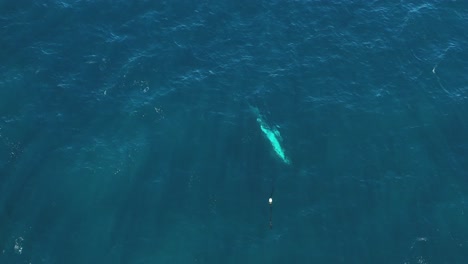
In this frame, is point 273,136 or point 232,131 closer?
point 273,136

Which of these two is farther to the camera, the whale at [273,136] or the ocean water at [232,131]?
A: the whale at [273,136]

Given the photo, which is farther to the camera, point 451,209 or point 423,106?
point 423,106

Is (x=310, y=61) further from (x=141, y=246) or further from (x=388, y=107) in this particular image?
(x=141, y=246)

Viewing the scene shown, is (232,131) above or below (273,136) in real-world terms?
above

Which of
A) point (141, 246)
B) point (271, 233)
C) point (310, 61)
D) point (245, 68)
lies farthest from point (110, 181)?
point (310, 61)

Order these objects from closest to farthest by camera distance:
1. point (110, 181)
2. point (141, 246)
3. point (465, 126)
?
point (141, 246) < point (110, 181) < point (465, 126)
